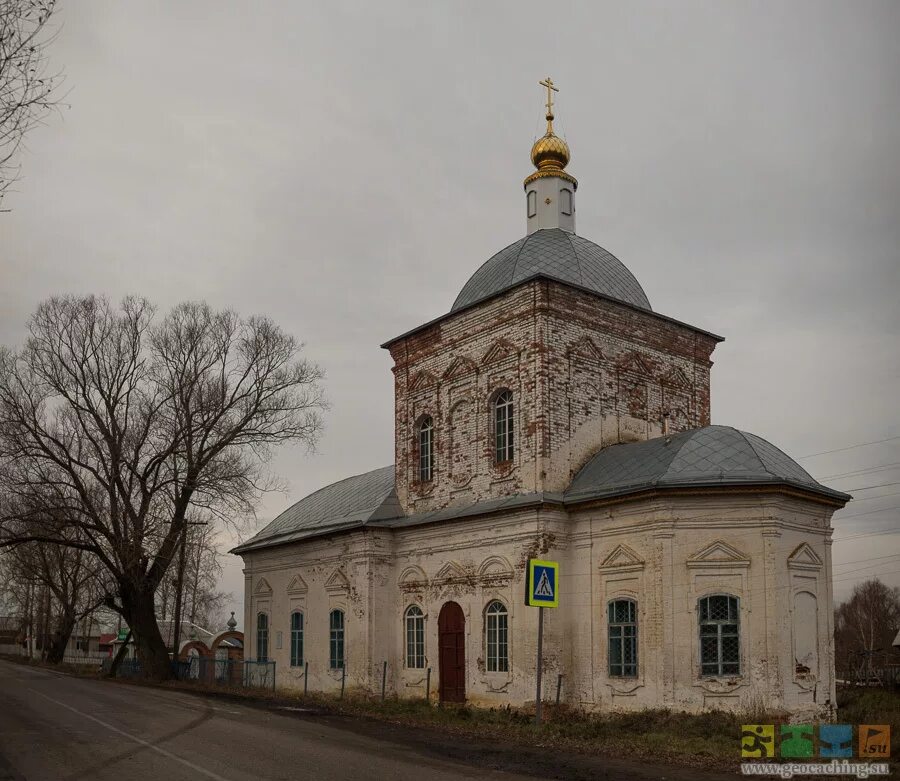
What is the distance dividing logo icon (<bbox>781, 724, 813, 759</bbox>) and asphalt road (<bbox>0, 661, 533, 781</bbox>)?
12.9 ft

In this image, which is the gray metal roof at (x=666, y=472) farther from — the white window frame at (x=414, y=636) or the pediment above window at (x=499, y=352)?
the pediment above window at (x=499, y=352)

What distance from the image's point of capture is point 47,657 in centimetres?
4894

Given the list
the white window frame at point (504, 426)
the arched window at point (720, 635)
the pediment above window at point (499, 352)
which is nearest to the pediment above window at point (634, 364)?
the pediment above window at point (499, 352)

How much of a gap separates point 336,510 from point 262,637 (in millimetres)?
4734

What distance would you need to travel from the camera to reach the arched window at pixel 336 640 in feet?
77.6

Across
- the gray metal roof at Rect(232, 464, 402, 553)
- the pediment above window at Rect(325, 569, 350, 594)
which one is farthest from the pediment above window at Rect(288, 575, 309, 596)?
the pediment above window at Rect(325, 569, 350, 594)

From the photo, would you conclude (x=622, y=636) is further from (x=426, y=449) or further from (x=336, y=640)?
(x=336, y=640)

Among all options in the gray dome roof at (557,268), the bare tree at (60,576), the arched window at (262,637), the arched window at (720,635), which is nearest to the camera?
the arched window at (720,635)

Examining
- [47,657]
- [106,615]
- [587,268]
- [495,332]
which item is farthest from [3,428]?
[106,615]

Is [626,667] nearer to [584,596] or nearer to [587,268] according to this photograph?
[584,596]

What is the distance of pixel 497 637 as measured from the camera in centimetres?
1945

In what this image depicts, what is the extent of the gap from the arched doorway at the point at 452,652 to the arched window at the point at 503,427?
11.2 feet

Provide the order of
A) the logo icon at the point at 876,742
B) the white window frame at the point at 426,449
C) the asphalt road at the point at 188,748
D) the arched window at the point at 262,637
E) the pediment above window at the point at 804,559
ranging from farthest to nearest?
the arched window at the point at 262,637, the white window frame at the point at 426,449, the pediment above window at the point at 804,559, the logo icon at the point at 876,742, the asphalt road at the point at 188,748

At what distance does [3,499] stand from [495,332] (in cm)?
1548
